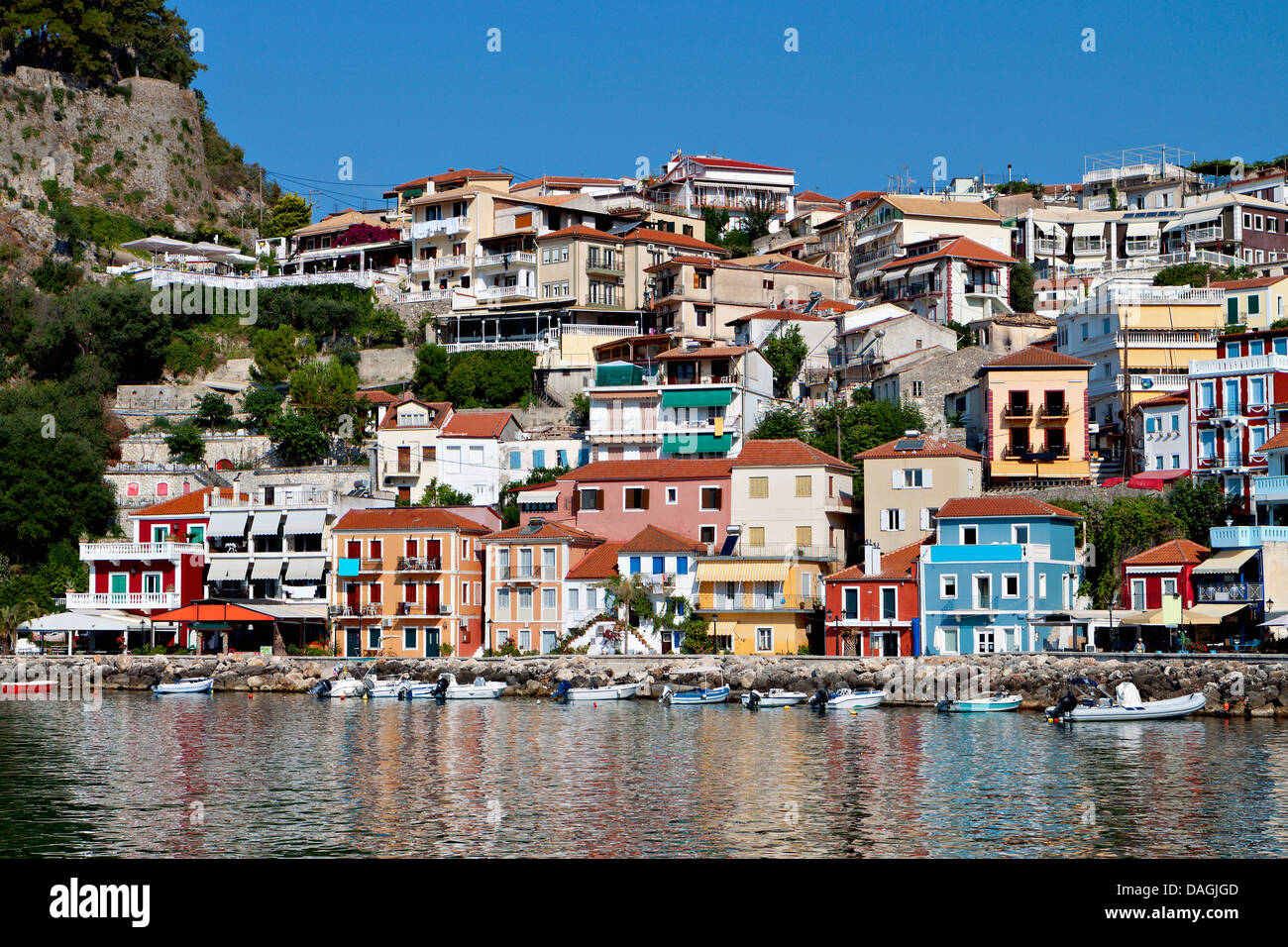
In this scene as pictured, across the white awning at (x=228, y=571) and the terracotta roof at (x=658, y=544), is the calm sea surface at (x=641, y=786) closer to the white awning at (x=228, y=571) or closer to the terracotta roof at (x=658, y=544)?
the terracotta roof at (x=658, y=544)

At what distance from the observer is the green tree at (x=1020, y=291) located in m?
77.2

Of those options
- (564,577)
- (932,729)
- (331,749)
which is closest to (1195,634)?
(932,729)

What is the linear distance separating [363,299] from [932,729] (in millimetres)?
50829

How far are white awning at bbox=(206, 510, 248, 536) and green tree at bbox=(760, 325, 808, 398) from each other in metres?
25.8

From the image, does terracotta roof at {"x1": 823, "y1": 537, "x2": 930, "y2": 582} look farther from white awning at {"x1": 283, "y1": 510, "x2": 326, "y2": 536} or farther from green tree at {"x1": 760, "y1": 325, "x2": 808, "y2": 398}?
white awning at {"x1": 283, "y1": 510, "x2": 326, "y2": 536}

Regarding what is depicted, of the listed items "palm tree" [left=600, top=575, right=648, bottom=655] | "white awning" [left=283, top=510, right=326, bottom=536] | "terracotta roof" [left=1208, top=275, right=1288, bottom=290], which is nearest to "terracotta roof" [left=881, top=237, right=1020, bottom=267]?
"terracotta roof" [left=1208, top=275, right=1288, bottom=290]

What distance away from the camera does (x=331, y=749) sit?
34.6 meters

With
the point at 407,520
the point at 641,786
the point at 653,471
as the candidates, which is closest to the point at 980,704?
the point at 641,786

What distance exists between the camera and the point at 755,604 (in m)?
52.5

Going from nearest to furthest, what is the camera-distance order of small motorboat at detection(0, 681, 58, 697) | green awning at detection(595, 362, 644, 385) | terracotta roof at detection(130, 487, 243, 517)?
small motorboat at detection(0, 681, 58, 697), terracotta roof at detection(130, 487, 243, 517), green awning at detection(595, 362, 644, 385)

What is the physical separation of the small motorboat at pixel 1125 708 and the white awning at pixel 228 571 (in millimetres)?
34895

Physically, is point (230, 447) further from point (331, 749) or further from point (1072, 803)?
point (1072, 803)

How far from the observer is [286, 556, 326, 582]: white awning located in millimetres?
58562

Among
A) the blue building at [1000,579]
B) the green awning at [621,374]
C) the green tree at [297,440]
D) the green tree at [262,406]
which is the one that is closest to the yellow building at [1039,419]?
the blue building at [1000,579]
